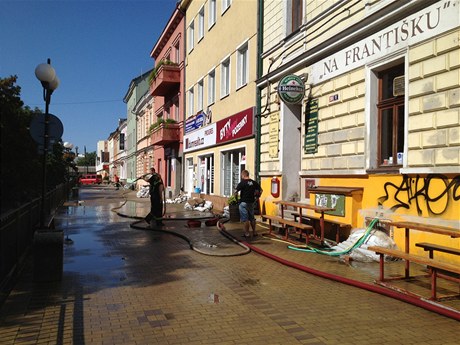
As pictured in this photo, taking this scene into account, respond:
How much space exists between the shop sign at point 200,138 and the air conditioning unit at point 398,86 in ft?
39.0

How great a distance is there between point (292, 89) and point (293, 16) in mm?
3091

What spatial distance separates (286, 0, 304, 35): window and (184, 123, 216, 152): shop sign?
24.9ft

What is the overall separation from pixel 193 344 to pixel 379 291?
294cm

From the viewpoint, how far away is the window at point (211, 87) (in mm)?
20656

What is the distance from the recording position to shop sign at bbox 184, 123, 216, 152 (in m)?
20.2

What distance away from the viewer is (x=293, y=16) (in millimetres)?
13156

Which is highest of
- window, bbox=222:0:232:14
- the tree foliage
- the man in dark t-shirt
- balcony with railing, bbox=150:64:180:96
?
window, bbox=222:0:232:14

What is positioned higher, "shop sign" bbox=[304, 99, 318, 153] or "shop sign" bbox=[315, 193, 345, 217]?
"shop sign" bbox=[304, 99, 318, 153]

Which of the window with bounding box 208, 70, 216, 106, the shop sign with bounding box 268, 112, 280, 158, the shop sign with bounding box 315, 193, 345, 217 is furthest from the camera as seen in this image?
the window with bounding box 208, 70, 216, 106

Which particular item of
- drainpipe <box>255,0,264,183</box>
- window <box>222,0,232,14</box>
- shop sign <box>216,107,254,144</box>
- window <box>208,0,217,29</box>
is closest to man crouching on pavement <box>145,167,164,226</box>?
drainpipe <box>255,0,264,183</box>

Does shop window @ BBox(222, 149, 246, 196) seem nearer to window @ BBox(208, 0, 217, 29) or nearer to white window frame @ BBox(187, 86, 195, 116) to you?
white window frame @ BBox(187, 86, 195, 116)

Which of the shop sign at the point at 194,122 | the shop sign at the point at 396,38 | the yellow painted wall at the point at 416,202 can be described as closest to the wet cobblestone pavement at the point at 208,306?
the yellow painted wall at the point at 416,202

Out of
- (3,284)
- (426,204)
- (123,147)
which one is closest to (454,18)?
(426,204)

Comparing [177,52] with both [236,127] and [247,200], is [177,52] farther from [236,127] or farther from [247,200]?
[247,200]
